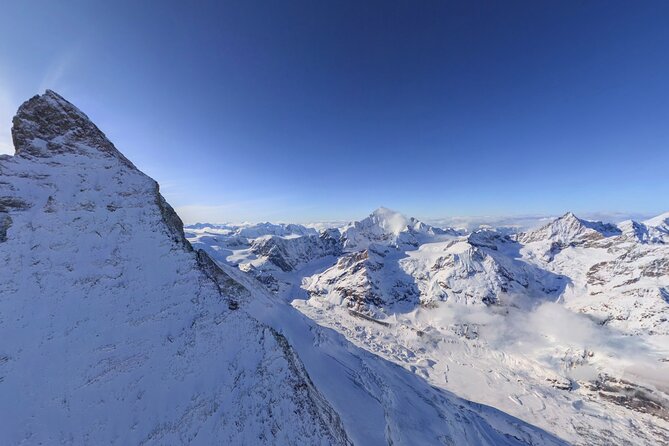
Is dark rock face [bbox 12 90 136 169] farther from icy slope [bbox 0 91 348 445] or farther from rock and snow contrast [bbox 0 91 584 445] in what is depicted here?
icy slope [bbox 0 91 348 445]

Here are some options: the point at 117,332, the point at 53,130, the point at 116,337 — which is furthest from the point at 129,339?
the point at 53,130

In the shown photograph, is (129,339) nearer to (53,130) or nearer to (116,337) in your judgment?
A: (116,337)

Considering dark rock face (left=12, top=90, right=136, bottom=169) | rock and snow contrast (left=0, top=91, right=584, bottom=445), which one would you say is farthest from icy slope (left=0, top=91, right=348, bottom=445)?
dark rock face (left=12, top=90, right=136, bottom=169)

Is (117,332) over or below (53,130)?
below

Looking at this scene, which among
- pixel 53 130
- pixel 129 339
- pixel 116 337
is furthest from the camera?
pixel 53 130

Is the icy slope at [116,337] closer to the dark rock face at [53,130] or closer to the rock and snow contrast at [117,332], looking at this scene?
the rock and snow contrast at [117,332]

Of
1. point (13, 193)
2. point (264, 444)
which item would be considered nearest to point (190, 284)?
point (264, 444)

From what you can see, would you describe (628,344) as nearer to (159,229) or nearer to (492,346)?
(492,346)
